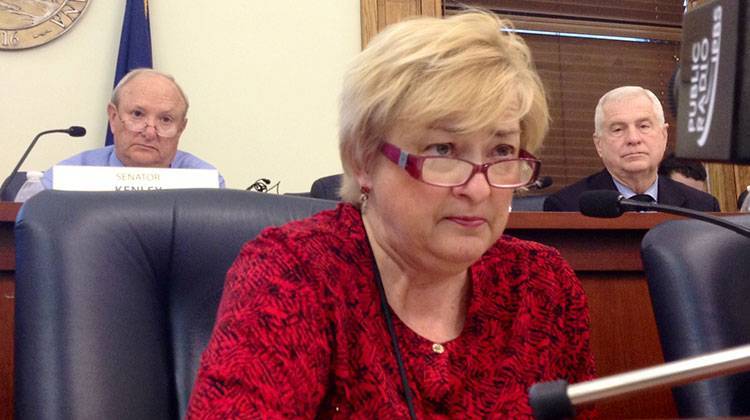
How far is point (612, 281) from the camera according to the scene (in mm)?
2189

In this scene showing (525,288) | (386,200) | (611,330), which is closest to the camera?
(386,200)

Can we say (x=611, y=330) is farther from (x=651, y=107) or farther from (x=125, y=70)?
(x=125, y=70)

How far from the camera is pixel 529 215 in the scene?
2.18 meters

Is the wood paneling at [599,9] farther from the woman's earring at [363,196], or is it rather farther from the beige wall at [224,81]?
the woman's earring at [363,196]

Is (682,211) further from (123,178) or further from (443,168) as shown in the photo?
(123,178)

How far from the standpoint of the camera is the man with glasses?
12.6ft

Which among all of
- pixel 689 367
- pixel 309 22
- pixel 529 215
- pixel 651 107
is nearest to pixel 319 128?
pixel 309 22

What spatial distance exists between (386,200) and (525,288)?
10.5 inches

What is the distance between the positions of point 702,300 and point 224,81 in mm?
3750

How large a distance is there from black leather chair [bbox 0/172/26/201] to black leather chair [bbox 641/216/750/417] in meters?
2.72

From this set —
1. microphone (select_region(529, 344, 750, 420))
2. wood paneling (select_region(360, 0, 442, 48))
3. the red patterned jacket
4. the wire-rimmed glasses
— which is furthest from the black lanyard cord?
wood paneling (select_region(360, 0, 442, 48))

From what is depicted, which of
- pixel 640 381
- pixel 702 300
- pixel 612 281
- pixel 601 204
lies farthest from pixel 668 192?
pixel 640 381

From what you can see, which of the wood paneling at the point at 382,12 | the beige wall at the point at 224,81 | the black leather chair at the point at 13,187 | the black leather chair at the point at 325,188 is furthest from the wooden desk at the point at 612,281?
the wood paneling at the point at 382,12

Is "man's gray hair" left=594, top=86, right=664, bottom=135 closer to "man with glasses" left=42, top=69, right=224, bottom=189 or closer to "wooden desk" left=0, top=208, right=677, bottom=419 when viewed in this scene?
"man with glasses" left=42, top=69, right=224, bottom=189
